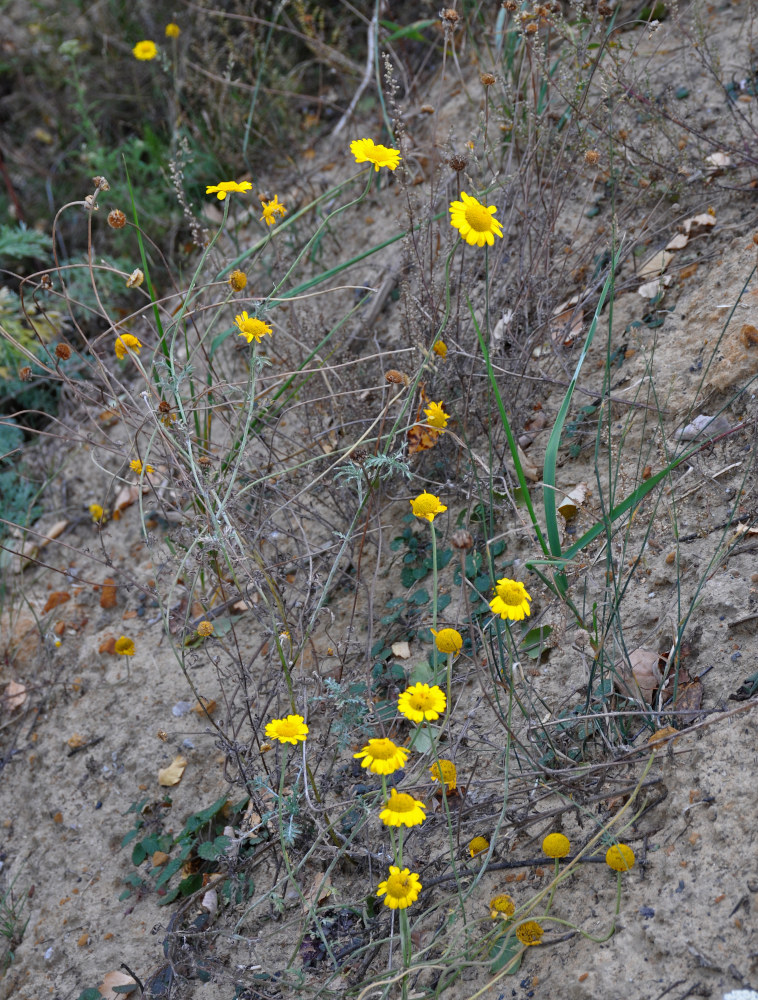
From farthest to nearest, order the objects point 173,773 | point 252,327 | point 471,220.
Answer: point 173,773
point 252,327
point 471,220

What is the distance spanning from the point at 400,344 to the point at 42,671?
1502 mm

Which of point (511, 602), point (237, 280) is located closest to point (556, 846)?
point (511, 602)

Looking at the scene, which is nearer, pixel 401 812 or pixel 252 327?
pixel 401 812

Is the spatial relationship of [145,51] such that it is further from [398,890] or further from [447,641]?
[398,890]

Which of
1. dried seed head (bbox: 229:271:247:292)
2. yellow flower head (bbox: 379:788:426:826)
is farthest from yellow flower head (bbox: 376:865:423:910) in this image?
dried seed head (bbox: 229:271:247:292)

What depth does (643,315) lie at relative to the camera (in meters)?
2.17

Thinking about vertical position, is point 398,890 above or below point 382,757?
below

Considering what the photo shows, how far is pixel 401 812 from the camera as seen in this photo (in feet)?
3.79

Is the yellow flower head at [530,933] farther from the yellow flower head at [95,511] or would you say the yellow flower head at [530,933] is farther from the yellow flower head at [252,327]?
the yellow flower head at [95,511]

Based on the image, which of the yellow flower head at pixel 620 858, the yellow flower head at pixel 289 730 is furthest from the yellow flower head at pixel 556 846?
the yellow flower head at pixel 289 730

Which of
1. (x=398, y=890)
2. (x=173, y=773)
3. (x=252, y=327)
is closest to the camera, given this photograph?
(x=398, y=890)

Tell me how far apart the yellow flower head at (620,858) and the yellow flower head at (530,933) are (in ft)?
0.51

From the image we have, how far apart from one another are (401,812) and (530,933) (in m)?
0.32

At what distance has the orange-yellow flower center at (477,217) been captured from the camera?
1451 mm
